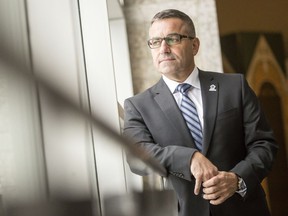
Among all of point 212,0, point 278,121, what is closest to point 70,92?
point 212,0

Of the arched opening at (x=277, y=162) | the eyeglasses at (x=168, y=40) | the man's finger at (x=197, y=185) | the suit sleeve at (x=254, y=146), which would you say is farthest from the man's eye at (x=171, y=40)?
the arched opening at (x=277, y=162)

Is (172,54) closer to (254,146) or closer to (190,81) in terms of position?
(190,81)

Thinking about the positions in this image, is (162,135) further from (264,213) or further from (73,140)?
(73,140)

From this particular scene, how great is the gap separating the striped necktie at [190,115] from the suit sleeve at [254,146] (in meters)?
0.11

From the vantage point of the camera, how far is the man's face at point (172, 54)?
1.19 metres

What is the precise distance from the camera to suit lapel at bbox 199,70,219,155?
1.13 m

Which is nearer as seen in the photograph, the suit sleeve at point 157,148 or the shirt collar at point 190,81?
the suit sleeve at point 157,148

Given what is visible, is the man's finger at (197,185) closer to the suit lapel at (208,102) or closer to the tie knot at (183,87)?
the suit lapel at (208,102)

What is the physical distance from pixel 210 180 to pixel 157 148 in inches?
5.4

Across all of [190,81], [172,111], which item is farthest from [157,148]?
[190,81]

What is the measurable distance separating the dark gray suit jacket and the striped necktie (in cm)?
1

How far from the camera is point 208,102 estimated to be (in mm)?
1165

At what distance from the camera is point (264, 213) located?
1151 millimetres

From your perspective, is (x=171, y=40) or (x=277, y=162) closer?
(x=171, y=40)
